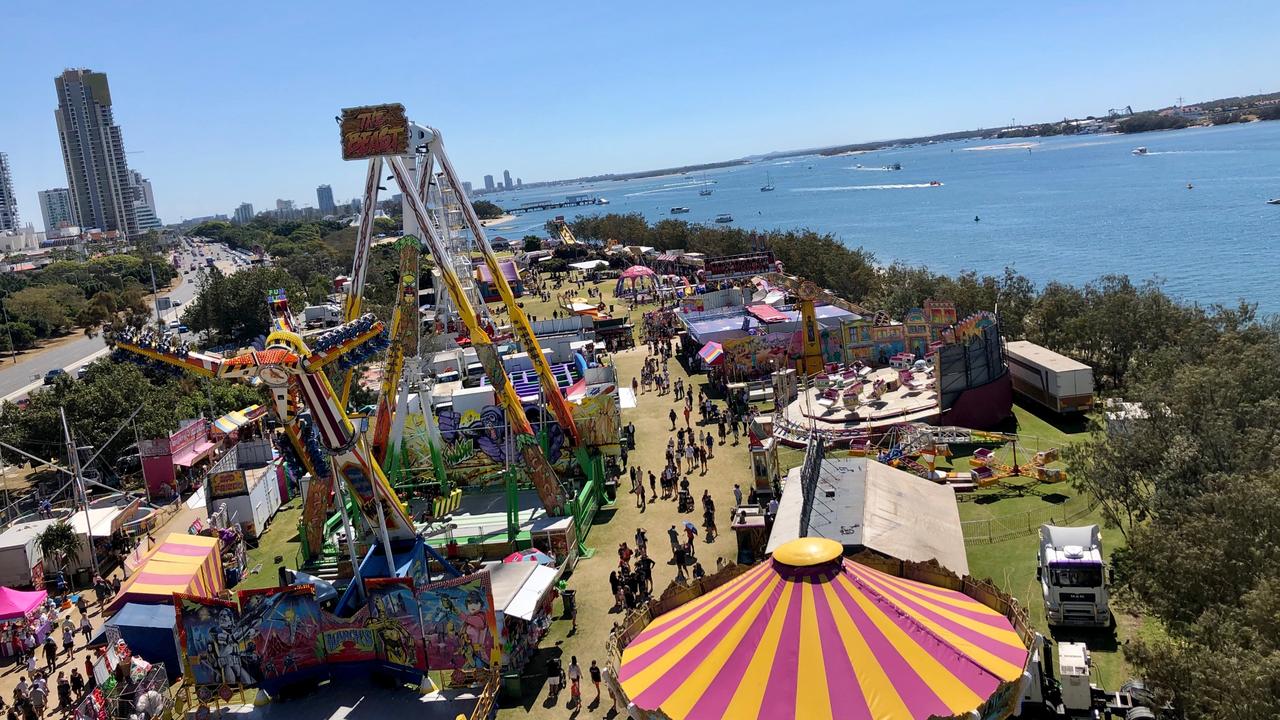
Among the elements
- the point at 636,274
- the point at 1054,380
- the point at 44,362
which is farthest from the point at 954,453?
the point at 44,362

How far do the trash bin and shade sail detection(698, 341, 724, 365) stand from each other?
23562 mm

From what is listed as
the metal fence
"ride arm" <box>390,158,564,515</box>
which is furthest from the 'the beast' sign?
the metal fence

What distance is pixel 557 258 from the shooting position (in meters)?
100

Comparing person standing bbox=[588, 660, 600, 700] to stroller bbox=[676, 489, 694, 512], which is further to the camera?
stroller bbox=[676, 489, 694, 512]

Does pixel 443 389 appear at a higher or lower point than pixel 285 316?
lower

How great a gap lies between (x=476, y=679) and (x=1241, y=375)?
64.7 ft

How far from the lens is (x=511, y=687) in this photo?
672 inches

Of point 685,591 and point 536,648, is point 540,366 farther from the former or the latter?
point 685,591

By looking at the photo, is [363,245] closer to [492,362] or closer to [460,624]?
[492,362]

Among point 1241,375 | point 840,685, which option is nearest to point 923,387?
point 1241,375

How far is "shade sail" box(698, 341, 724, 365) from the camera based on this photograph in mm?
39375

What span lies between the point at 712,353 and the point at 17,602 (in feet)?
86.9

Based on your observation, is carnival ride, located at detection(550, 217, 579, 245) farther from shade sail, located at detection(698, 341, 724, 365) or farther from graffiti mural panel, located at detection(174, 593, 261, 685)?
graffiti mural panel, located at detection(174, 593, 261, 685)

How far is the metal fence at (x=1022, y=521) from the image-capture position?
21953 mm
